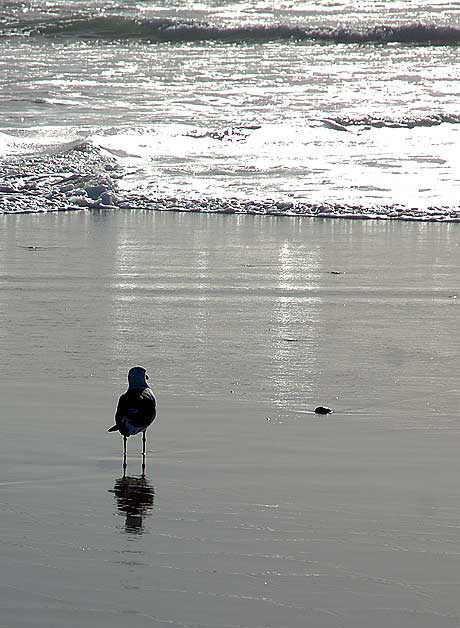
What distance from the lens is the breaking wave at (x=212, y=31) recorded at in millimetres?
33875

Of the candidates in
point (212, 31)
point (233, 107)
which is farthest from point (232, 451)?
point (212, 31)

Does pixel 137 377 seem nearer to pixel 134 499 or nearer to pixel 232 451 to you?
pixel 232 451

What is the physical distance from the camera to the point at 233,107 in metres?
26.5

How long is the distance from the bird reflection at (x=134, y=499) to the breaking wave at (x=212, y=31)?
96.9 ft

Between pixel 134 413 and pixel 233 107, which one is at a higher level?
pixel 233 107

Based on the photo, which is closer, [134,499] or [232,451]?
[134,499]

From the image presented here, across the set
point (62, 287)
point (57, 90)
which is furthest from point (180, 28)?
point (62, 287)

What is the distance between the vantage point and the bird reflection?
5.20m

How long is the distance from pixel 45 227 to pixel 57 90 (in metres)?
12.6

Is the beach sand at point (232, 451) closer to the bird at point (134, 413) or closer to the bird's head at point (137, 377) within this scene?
the bird at point (134, 413)

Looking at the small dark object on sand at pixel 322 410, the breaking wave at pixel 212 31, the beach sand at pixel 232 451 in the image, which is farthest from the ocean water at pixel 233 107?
the small dark object on sand at pixel 322 410

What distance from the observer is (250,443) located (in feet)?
21.0

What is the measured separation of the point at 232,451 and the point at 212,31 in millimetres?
31053

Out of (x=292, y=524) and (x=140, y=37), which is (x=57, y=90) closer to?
A: (x=140, y=37)
